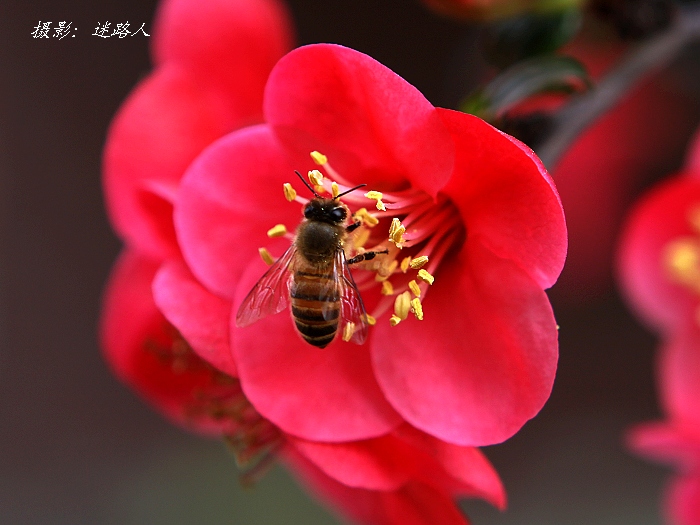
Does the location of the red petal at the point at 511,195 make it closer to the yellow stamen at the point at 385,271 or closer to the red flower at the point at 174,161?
the yellow stamen at the point at 385,271

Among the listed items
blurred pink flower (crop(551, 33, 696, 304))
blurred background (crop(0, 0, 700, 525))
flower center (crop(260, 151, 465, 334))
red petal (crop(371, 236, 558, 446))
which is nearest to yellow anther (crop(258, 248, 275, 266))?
flower center (crop(260, 151, 465, 334))

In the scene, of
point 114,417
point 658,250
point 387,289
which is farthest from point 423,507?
point 114,417


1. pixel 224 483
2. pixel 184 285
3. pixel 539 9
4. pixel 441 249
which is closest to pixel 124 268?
pixel 184 285

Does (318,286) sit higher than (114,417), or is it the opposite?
(318,286)

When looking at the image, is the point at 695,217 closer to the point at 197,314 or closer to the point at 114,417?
the point at 197,314

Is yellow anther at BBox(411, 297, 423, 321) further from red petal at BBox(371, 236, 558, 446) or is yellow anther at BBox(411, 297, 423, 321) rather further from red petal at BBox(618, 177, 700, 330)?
red petal at BBox(618, 177, 700, 330)
